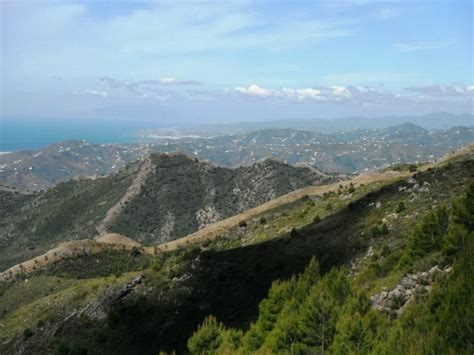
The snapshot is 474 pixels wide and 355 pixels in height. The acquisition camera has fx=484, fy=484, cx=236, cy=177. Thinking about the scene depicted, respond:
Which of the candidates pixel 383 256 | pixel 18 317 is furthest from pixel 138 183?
pixel 383 256

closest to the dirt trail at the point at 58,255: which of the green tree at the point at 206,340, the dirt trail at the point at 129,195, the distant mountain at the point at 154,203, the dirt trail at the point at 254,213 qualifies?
the dirt trail at the point at 254,213

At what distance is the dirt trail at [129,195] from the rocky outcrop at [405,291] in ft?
410

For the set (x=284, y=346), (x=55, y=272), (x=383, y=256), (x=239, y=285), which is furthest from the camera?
(x=55, y=272)

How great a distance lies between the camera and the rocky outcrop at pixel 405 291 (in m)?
25.7

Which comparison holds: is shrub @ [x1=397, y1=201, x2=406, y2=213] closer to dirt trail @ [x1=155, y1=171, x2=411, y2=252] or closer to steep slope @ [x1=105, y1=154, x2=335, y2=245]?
dirt trail @ [x1=155, y1=171, x2=411, y2=252]

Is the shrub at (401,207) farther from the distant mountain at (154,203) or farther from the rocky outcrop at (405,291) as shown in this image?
the distant mountain at (154,203)

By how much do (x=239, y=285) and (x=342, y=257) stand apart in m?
10.6

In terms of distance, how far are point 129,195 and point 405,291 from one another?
141896mm

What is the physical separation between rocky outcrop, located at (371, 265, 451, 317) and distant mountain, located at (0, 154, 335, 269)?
386 feet

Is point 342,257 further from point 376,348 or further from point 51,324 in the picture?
point 51,324

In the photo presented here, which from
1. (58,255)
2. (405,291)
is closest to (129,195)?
(58,255)

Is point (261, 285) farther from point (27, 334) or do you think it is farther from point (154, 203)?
point (154, 203)

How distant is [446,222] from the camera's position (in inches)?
1318

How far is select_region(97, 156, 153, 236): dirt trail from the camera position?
147 meters
